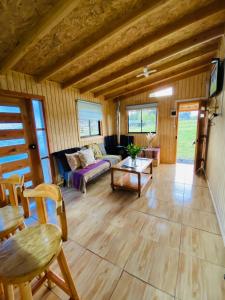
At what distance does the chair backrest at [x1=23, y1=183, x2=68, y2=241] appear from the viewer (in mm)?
1040

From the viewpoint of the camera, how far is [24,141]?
2846 millimetres

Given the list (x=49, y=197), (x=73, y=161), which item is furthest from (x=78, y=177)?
(x=49, y=197)

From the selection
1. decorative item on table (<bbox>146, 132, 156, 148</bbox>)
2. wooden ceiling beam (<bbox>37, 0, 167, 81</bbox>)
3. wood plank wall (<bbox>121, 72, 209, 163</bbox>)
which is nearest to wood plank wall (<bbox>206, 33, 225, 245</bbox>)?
wooden ceiling beam (<bbox>37, 0, 167, 81</bbox>)

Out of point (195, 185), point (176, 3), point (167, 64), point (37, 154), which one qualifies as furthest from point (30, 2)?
point (195, 185)

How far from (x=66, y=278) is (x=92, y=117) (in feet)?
13.2

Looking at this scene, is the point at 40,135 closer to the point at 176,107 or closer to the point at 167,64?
the point at 167,64

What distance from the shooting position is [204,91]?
13.6ft

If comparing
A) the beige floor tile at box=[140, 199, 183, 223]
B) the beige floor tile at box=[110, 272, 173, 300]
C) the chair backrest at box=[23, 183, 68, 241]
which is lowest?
the beige floor tile at box=[110, 272, 173, 300]

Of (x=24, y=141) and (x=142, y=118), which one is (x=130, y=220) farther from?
(x=142, y=118)

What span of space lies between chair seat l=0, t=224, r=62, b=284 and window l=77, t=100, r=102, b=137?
3.37 meters

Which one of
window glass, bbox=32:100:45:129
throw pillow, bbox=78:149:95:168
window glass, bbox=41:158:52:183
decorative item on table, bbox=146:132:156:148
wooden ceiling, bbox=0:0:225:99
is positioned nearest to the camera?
wooden ceiling, bbox=0:0:225:99

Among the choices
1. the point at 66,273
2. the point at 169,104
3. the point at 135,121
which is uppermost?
the point at 169,104

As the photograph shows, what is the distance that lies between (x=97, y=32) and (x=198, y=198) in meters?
3.19

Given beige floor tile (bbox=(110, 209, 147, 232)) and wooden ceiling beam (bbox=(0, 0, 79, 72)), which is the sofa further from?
wooden ceiling beam (bbox=(0, 0, 79, 72))
